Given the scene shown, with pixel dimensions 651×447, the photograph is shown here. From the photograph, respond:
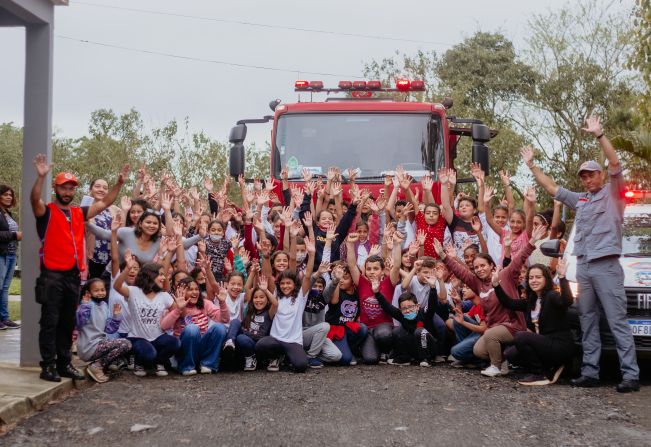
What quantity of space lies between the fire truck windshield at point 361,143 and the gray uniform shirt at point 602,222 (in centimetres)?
409

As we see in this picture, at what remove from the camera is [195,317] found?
9.60 m

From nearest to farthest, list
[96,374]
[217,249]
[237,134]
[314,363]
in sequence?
1. [96,374]
2. [314,363]
3. [217,249]
4. [237,134]

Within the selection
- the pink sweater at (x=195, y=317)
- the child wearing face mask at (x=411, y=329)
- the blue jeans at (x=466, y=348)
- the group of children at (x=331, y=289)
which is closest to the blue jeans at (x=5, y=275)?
the group of children at (x=331, y=289)

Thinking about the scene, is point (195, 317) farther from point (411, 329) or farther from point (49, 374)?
point (411, 329)

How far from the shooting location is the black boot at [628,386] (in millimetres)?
8328

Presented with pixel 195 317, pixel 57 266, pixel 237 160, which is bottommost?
pixel 195 317

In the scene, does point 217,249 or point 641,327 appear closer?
point 641,327

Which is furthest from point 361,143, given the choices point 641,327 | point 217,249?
point 641,327

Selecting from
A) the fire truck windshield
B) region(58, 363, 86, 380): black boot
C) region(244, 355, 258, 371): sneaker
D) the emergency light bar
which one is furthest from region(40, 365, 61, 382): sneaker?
the emergency light bar

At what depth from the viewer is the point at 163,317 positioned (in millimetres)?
9266

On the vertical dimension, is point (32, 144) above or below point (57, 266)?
above

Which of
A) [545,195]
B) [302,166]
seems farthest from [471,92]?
[302,166]

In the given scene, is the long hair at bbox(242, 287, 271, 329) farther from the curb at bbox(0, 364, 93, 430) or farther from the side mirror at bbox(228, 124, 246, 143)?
the side mirror at bbox(228, 124, 246, 143)

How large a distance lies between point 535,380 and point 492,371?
50 cm
